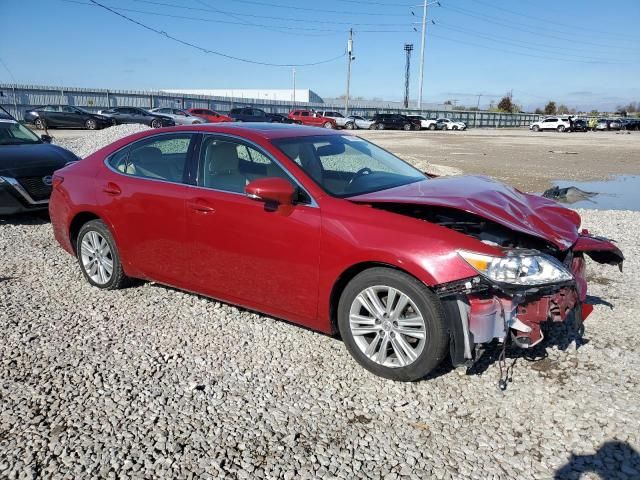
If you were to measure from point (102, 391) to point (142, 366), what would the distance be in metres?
0.38

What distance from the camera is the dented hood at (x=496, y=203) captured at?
3.52m

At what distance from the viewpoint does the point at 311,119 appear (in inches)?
1826

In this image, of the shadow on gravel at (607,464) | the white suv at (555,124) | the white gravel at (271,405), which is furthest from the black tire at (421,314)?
the white suv at (555,124)

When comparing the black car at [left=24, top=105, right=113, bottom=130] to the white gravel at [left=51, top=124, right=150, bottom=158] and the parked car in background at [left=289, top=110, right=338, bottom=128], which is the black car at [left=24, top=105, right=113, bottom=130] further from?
the parked car in background at [left=289, top=110, right=338, bottom=128]

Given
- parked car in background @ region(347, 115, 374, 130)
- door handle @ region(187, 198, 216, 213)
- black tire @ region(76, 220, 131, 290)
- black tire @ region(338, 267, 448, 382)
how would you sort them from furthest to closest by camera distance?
parked car in background @ region(347, 115, 374, 130)
black tire @ region(76, 220, 131, 290)
door handle @ region(187, 198, 216, 213)
black tire @ region(338, 267, 448, 382)

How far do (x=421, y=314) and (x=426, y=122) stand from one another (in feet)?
173

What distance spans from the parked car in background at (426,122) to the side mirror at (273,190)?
51235 mm

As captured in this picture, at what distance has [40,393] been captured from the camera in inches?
133

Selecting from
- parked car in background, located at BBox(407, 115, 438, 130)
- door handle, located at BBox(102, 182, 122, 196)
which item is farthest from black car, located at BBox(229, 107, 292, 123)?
door handle, located at BBox(102, 182, 122, 196)

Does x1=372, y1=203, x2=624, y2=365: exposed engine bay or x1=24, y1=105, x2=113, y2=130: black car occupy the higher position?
x1=24, y1=105, x2=113, y2=130: black car

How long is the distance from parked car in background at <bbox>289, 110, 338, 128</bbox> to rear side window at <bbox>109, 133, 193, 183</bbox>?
136ft

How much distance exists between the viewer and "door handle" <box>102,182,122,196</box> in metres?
4.83

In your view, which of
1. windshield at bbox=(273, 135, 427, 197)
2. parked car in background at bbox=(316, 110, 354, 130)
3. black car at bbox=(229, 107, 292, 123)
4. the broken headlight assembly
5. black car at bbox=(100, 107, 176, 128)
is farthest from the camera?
parked car in background at bbox=(316, 110, 354, 130)

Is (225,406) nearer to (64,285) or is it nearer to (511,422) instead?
(511,422)
